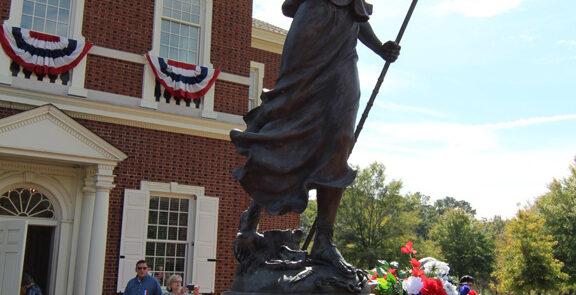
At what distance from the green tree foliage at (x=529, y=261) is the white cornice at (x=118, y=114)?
1751 centimetres

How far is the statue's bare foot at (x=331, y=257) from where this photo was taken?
380 cm

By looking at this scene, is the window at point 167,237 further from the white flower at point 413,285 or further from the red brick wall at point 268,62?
the white flower at point 413,285

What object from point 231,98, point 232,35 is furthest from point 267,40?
Result: point 231,98

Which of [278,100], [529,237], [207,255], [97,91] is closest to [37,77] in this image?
[97,91]

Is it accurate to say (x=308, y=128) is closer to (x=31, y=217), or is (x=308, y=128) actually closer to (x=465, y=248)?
(x=31, y=217)

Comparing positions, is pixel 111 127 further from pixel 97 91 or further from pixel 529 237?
pixel 529 237

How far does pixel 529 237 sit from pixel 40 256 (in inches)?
845

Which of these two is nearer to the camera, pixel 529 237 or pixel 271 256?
pixel 271 256

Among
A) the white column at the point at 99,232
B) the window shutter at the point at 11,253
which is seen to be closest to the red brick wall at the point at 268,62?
the white column at the point at 99,232

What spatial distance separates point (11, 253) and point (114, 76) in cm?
458

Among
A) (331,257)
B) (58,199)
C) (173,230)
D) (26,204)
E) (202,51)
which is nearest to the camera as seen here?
(331,257)

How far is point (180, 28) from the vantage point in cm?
1534

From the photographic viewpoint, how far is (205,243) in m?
14.6

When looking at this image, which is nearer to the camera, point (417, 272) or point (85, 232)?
point (417, 272)
